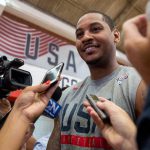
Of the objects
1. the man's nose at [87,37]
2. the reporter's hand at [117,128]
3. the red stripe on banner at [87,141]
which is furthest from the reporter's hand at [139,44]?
the man's nose at [87,37]

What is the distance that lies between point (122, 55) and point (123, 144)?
108 inches

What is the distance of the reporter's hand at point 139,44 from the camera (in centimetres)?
47

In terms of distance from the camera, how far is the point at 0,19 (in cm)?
267

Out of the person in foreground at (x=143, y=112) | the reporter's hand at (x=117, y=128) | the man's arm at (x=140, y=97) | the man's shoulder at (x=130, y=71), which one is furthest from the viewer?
the man's shoulder at (x=130, y=71)

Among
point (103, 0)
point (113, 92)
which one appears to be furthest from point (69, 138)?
point (103, 0)

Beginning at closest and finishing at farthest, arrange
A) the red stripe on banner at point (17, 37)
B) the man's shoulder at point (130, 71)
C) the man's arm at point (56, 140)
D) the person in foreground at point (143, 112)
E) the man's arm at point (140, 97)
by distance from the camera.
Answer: the person in foreground at point (143, 112) < the man's arm at point (140, 97) < the man's shoulder at point (130, 71) < the man's arm at point (56, 140) < the red stripe on banner at point (17, 37)

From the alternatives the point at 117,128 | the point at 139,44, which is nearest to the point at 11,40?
the point at 117,128

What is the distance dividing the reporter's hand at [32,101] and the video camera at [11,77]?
0.13ft

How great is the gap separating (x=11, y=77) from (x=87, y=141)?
384 millimetres

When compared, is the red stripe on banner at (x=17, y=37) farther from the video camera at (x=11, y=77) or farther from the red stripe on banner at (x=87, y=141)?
the red stripe on banner at (x=87, y=141)

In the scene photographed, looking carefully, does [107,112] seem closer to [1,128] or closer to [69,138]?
[69,138]

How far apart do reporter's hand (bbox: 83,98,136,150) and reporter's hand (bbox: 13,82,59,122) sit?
9.4 inches

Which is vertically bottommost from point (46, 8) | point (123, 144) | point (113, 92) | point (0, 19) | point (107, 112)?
point (123, 144)

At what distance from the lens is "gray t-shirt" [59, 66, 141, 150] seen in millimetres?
1077
